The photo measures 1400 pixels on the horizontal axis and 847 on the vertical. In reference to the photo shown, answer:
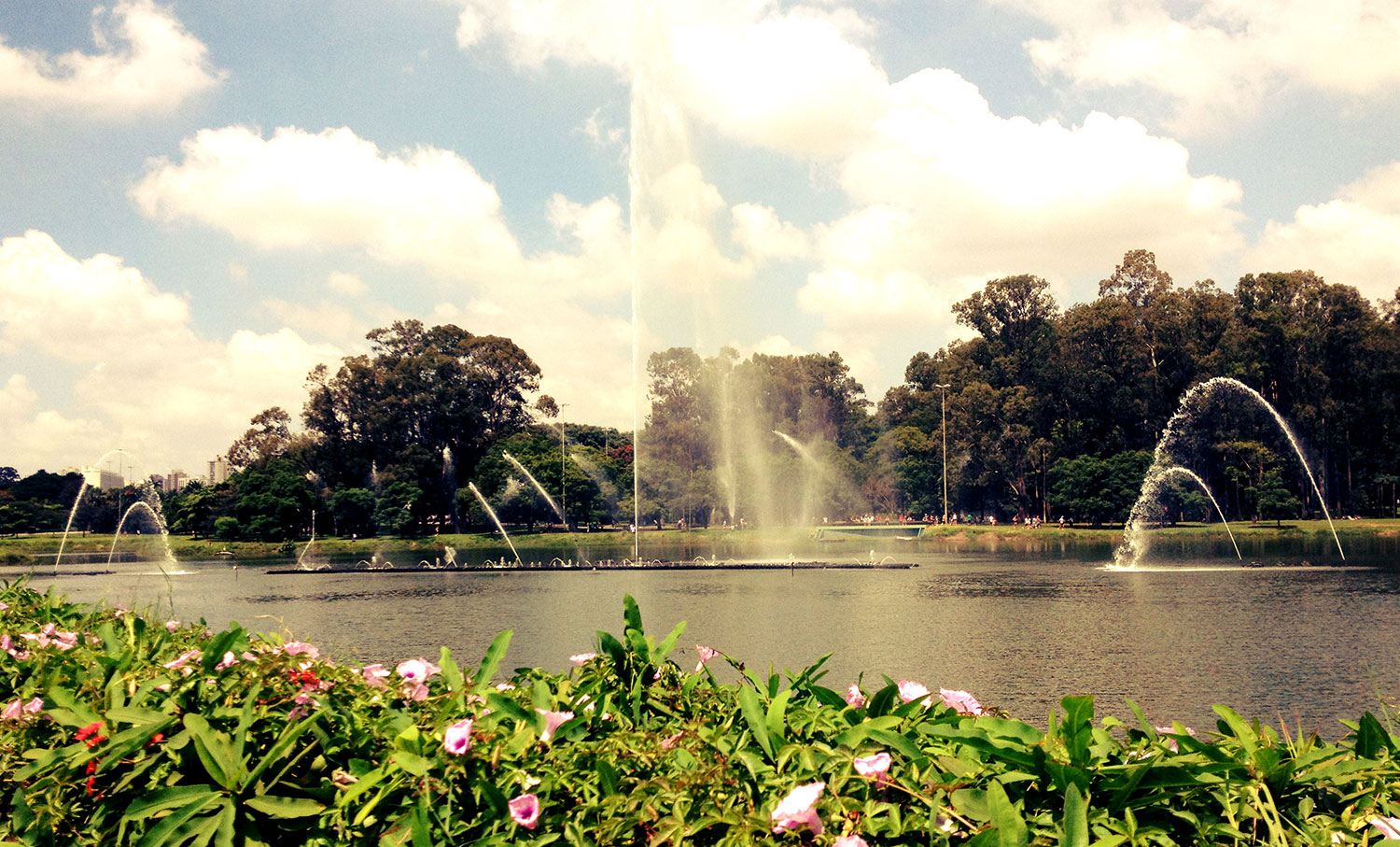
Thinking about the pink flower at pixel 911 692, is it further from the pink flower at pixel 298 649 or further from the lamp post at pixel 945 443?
the lamp post at pixel 945 443

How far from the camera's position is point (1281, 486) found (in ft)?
213

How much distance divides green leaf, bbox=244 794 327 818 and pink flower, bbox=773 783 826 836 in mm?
1062

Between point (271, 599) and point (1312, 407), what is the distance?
68.1 meters

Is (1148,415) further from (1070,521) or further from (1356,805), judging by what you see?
(1356,805)

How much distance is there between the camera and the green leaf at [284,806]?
7.24 feet

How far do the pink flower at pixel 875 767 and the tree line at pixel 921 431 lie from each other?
59.0 m

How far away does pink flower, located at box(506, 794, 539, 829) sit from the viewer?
211 centimetres

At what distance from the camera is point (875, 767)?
212 cm

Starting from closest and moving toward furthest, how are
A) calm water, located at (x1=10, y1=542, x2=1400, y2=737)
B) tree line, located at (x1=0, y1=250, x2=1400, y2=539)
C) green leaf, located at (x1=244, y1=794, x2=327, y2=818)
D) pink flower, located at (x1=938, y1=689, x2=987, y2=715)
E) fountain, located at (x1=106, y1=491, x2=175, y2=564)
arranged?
1. green leaf, located at (x1=244, y1=794, x2=327, y2=818)
2. pink flower, located at (x1=938, y1=689, x2=987, y2=715)
3. calm water, located at (x1=10, y1=542, x2=1400, y2=737)
4. fountain, located at (x1=106, y1=491, x2=175, y2=564)
5. tree line, located at (x1=0, y1=250, x2=1400, y2=539)

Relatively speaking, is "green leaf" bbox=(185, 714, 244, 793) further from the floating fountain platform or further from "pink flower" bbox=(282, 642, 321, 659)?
the floating fountain platform

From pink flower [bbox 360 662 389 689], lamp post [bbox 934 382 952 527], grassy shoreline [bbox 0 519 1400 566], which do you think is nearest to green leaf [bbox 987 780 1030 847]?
pink flower [bbox 360 662 389 689]

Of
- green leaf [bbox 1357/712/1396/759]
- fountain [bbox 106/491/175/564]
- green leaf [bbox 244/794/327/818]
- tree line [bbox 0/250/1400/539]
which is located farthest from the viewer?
tree line [bbox 0/250/1400/539]

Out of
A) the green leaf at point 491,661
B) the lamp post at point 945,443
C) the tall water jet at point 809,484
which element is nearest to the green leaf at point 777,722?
the green leaf at point 491,661

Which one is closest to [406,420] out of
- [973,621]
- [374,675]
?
[973,621]
